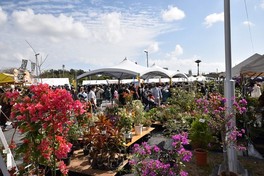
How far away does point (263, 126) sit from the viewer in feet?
18.6

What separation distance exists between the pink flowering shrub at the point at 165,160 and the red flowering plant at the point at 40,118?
38.9 inches

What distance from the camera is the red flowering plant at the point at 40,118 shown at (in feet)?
8.51

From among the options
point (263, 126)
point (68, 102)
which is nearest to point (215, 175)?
point (263, 126)

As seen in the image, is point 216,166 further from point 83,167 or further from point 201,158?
point 83,167

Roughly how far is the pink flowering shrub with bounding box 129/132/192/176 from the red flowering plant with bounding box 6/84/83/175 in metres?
0.99

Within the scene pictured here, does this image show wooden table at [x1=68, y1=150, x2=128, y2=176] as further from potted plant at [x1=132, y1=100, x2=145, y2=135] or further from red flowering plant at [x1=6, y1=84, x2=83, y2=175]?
potted plant at [x1=132, y1=100, x2=145, y2=135]

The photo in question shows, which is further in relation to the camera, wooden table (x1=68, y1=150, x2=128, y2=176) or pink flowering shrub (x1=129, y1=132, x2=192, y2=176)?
wooden table (x1=68, y1=150, x2=128, y2=176)

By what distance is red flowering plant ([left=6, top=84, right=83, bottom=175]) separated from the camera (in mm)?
2594

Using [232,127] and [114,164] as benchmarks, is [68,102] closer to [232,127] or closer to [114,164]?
[114,164]

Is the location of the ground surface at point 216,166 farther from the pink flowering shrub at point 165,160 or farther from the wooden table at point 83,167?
the pink flowering shrub at point 165,160

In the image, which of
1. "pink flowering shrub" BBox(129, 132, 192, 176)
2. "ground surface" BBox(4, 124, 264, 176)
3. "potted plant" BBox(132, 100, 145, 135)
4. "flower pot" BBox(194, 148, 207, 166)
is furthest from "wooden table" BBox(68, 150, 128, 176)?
"potted plant" BBox(132, 100, 145, 135)

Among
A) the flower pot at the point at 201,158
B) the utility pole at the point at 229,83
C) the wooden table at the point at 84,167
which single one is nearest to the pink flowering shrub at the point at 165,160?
the wooden table at the point at 84,167

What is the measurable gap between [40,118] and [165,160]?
1.60 metres

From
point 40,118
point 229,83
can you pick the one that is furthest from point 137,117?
point 40,118
